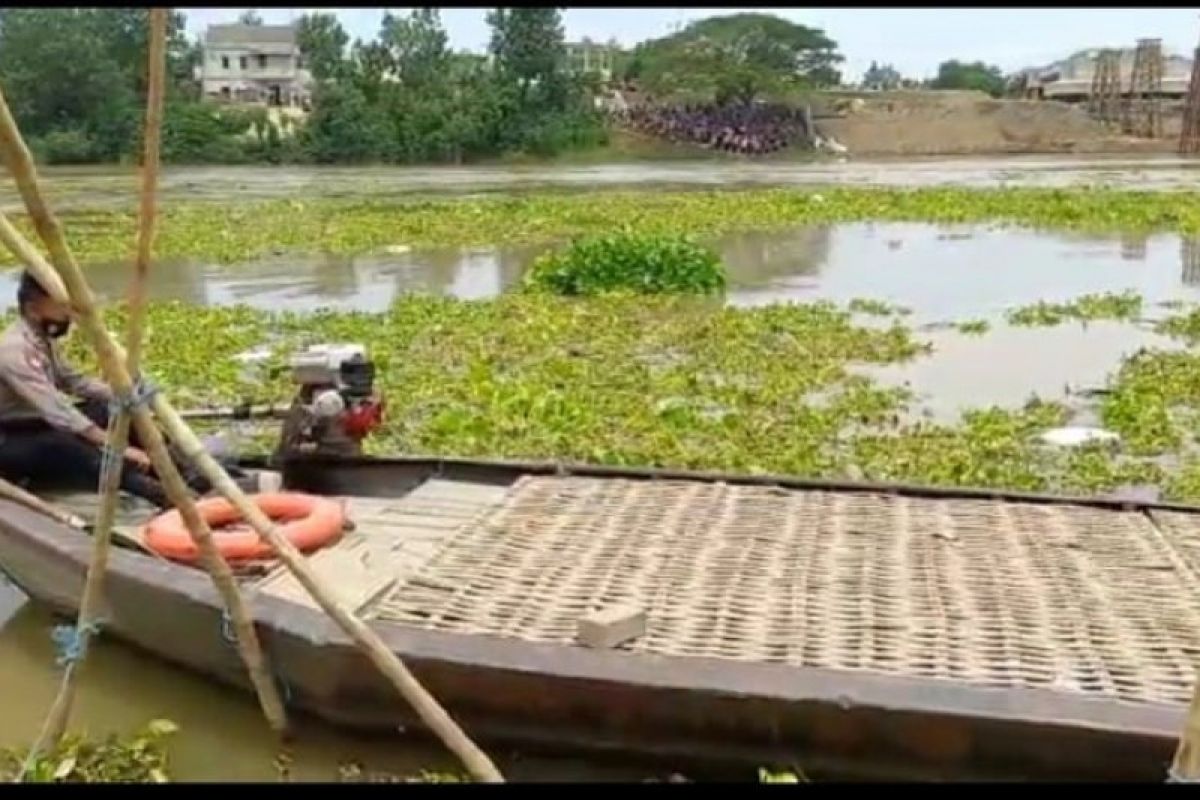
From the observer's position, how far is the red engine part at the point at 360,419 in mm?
5680

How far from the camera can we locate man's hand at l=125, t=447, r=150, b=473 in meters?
5.29

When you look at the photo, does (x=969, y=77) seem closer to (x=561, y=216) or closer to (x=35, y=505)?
(x=561, y=216)

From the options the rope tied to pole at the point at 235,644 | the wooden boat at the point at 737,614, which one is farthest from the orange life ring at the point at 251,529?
the rope tied to pole at the point at 235,644

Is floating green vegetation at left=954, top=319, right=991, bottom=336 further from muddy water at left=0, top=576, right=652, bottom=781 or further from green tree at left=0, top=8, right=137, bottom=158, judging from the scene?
green tree at left=0, top=8, right=137, bottom=158

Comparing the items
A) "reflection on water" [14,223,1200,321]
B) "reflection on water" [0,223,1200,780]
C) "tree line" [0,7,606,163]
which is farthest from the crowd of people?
"reflection on water" [14,223,1200,321]

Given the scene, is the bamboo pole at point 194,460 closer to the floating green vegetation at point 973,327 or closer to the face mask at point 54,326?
the face mask at point 54,326

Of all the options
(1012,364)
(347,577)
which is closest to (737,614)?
(347,577)

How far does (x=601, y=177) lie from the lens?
38.2 meters

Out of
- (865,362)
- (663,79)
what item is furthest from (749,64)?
(865,362)

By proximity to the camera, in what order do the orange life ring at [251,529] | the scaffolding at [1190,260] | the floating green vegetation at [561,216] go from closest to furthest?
1. the orange life ring at [251,529]
2. the scaffolding at [1190,260]
3. the floating green vegetation at [561,216]

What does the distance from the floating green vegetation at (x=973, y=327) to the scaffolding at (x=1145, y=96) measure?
49137mm

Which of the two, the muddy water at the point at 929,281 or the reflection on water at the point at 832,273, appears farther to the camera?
the reflection on water at the point at 832,273

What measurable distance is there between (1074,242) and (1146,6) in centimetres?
1778

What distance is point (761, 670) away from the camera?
3461 millimetres
